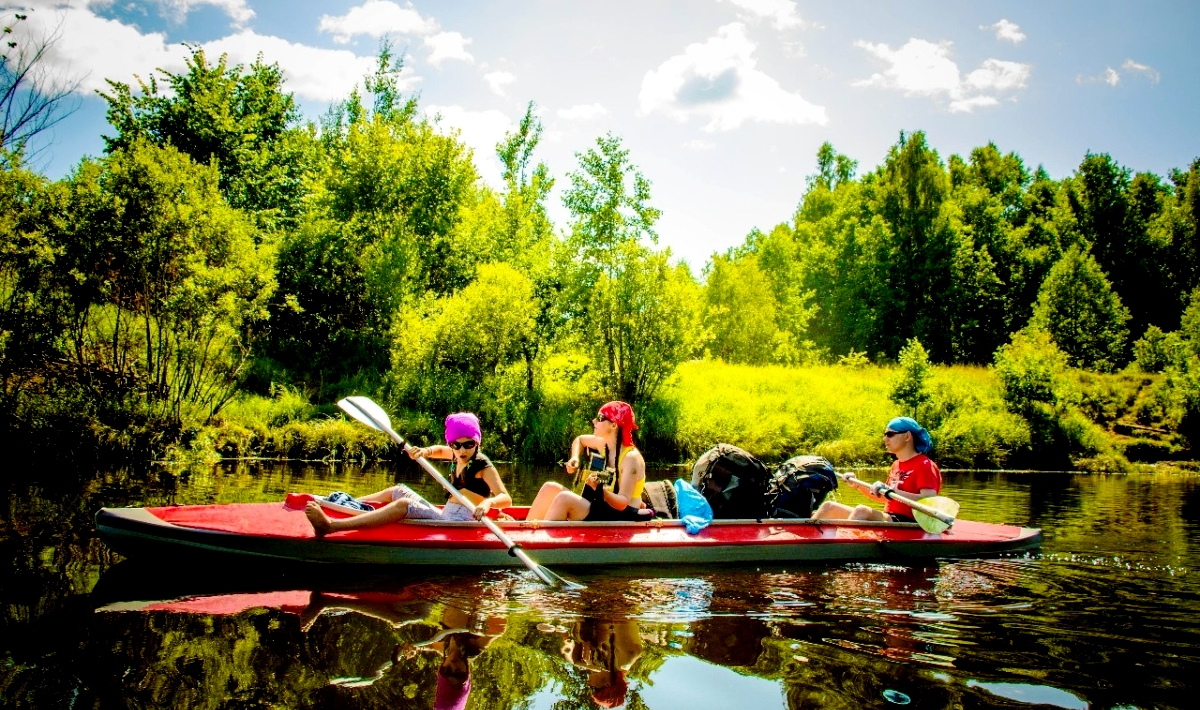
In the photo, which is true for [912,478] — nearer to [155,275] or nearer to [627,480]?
[627,480]

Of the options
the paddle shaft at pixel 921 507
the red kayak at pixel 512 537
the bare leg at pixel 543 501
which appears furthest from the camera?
the paddle shaft at pixel 921 507

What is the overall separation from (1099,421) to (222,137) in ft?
103

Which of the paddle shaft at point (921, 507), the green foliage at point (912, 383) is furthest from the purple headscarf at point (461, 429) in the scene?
the green foliage at point (912, 383)

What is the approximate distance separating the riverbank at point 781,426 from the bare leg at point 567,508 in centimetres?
1006

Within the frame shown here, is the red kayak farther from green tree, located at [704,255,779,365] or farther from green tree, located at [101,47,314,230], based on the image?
green tree, located at [704,255,779,365]

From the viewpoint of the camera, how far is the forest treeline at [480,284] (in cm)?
1359

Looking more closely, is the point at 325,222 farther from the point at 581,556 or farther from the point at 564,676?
the point at 564,676

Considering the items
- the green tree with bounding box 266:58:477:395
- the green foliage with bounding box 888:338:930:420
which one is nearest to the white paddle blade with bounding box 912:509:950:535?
the green foliage with bounding box 888:338:930:420

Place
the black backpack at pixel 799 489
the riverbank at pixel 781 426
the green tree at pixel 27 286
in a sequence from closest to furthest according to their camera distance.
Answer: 1. the black backpack at pixel 799 489
2. the green tree at pixel 27 286
3. the riverbank at pixel 781 426

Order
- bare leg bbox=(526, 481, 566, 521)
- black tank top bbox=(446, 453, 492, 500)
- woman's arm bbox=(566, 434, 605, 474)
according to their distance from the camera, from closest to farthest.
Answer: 1. woman's arm bbox=(566, 434, 605, 474)
2. black tank top bbox=(446, 453, 492, 500)
3. bare leg bbox=(526, 481, 566, 521)

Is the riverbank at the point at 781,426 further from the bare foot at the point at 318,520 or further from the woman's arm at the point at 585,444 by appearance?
the woman's arm at the point at 585,444

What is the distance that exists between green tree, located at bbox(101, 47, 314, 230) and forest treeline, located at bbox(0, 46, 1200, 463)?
96 millimetres

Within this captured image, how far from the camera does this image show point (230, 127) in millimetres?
26109

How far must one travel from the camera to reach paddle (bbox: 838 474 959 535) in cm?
787
